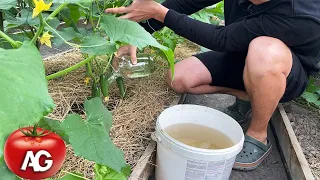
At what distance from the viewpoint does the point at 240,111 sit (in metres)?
2.00

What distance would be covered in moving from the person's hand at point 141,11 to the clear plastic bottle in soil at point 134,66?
8.1 inches

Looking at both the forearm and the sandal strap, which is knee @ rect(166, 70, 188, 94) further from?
the sandal strap

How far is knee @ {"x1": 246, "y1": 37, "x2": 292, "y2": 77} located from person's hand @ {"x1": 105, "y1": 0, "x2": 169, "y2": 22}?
372 mm

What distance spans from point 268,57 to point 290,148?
39 cm

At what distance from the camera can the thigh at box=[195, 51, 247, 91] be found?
6.19 feet

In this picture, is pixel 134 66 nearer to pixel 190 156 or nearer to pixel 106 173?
pixel 190 156

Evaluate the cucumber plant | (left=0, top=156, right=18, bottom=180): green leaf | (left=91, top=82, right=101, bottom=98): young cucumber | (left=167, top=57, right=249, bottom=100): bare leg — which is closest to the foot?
(left=167, top=57, right=249, bottom=100): bare leg

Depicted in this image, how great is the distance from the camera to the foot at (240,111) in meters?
1.98

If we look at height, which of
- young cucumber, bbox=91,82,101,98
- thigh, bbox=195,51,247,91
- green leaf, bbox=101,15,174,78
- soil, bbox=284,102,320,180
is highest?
green leaf, bbox=101,15,174,78

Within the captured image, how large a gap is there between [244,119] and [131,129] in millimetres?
616

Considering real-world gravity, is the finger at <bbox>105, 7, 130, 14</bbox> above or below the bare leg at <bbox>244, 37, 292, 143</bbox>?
above

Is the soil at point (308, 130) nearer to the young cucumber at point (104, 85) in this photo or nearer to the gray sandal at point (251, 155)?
the gray sandal at point (251, 155)

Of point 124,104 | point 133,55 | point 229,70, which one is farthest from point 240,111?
point 133,55

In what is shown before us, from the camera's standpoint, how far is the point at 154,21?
6.09 ft
